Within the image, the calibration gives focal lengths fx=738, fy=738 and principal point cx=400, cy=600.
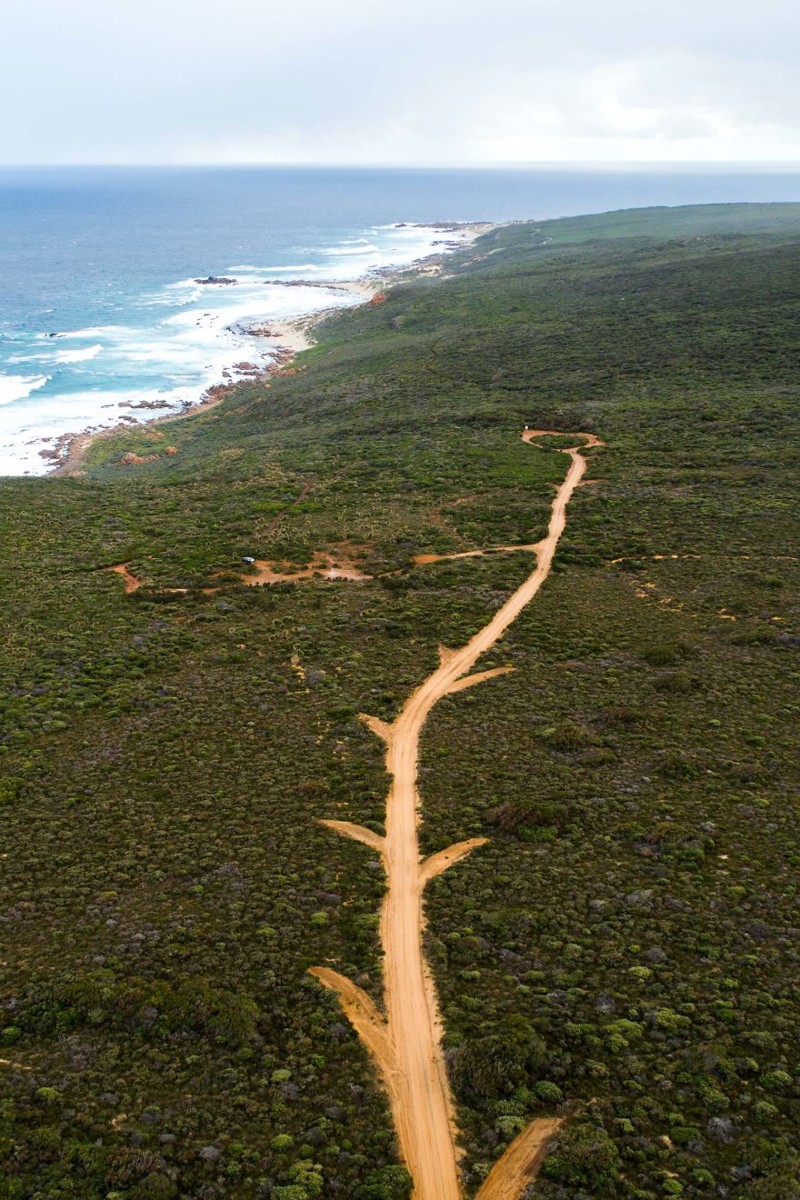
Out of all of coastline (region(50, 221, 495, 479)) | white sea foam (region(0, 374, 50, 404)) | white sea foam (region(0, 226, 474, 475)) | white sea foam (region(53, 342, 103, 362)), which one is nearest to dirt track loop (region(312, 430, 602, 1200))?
coastline (region(50, 221, 495, 479))

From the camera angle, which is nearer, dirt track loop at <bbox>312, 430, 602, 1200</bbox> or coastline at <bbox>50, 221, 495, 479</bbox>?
dirt track loop at <bbox>312, 430, 602, 1200</bbox>

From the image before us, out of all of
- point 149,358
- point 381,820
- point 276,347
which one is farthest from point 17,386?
point 381,820

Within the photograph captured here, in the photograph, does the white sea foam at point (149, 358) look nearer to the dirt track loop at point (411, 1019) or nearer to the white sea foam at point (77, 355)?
the white sea foam at point (77, 355)

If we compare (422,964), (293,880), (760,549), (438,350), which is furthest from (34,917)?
(438,350)

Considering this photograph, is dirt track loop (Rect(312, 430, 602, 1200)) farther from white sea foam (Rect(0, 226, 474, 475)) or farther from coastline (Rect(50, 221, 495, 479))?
white sea foam (Rect(0, 226, 474, 475))

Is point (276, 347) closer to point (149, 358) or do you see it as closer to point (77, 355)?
point (149, 358)

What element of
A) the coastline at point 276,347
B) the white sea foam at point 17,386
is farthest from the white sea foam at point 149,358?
the coastline at point 276,347
